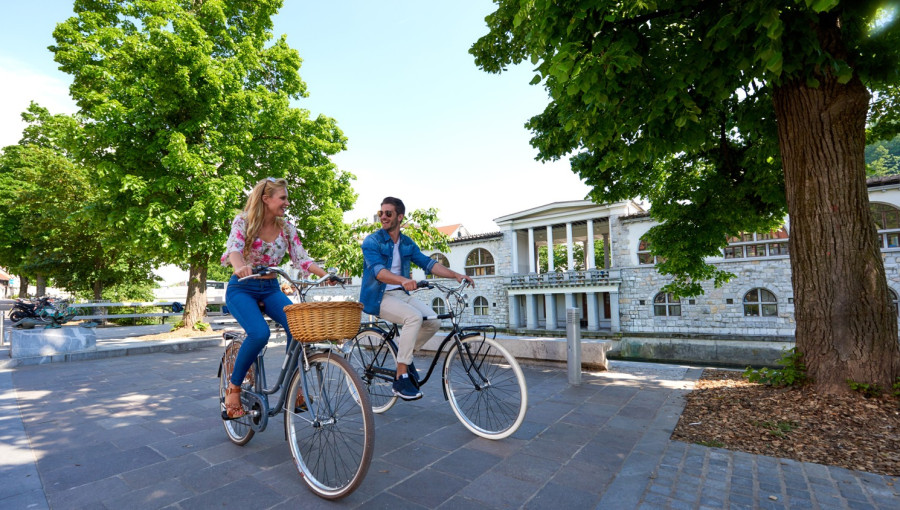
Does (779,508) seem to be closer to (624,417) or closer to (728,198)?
(624,417)

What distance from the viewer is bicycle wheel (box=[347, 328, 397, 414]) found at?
13.1 feet

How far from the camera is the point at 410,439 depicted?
357 centimetres

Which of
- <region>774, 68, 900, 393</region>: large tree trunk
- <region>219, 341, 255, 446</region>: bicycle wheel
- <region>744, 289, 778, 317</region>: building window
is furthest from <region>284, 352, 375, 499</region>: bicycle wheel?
<region>744, 289, 778, 317</region>: building window

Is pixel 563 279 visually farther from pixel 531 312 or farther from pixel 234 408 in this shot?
pixel 234 408

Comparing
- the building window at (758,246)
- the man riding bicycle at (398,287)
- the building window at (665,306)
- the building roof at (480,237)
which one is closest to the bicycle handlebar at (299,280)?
the man riding bicycle at (398,287)

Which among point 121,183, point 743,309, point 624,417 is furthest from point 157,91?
point 743,309

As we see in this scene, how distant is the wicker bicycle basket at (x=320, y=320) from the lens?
250cm

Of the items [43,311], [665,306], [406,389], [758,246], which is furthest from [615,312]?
[43,311]

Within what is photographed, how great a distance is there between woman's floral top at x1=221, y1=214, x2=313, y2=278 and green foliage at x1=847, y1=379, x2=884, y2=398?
4.98 metres

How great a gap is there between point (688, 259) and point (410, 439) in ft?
24.3

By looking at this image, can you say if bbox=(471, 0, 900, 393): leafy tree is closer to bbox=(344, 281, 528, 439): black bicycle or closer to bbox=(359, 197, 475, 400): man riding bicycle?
bbox=(359, 197, 475, 400): man riding bicycle

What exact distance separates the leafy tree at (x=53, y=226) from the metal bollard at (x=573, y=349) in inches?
868

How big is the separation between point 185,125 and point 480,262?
984 inches

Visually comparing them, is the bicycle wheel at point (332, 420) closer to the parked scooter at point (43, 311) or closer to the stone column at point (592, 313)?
the parked scooter at point (43, 311)
